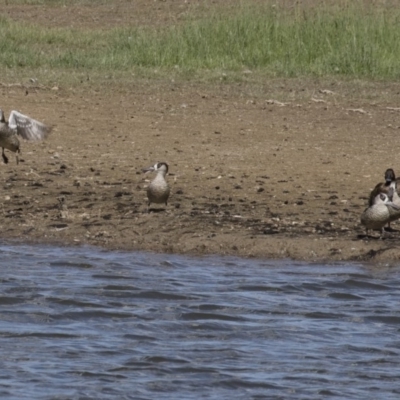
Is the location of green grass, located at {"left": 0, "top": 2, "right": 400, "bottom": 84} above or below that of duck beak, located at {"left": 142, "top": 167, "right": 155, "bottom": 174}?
above

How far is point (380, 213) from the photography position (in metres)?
9.75

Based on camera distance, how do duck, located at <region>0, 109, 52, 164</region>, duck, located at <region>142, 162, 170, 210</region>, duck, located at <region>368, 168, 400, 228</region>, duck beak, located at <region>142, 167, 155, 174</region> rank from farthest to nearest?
duck, located at <region>0, 109, 52, 164</region>, duck beak, located at <region>142, 167, 155, 174</region>, duck, located at <region>142, 162, 170, 210</region>, duck, located at <region>368, 168, 400, 228</region>

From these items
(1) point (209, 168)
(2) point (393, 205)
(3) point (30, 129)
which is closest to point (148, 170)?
(1) point (209, 168)

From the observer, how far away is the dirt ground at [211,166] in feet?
33.4

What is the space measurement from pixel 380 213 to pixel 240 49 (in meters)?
7.71

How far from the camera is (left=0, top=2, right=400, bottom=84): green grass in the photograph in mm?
16281

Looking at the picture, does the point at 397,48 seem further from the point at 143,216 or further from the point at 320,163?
the point at 143,216

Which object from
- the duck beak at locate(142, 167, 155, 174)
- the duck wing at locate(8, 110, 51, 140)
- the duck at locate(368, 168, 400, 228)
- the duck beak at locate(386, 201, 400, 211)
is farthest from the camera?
the duck wing at locate(8, 110, 51, 140)

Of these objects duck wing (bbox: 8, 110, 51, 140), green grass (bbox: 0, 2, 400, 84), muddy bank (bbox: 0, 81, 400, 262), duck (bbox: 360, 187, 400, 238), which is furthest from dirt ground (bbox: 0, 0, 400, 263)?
green grass (bbox: 0, 2, 400, 84)

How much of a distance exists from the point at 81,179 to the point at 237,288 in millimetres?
2784

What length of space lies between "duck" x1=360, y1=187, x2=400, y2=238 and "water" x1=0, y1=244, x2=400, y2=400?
1.25ft

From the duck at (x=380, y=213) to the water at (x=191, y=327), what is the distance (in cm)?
38

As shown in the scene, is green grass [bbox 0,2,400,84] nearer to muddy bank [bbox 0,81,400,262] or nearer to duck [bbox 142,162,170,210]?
muddy bank [bbox 0,81,400,262]

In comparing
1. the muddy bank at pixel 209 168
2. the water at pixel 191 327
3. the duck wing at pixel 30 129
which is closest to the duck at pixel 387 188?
the muddy bank at pixel 209 168
